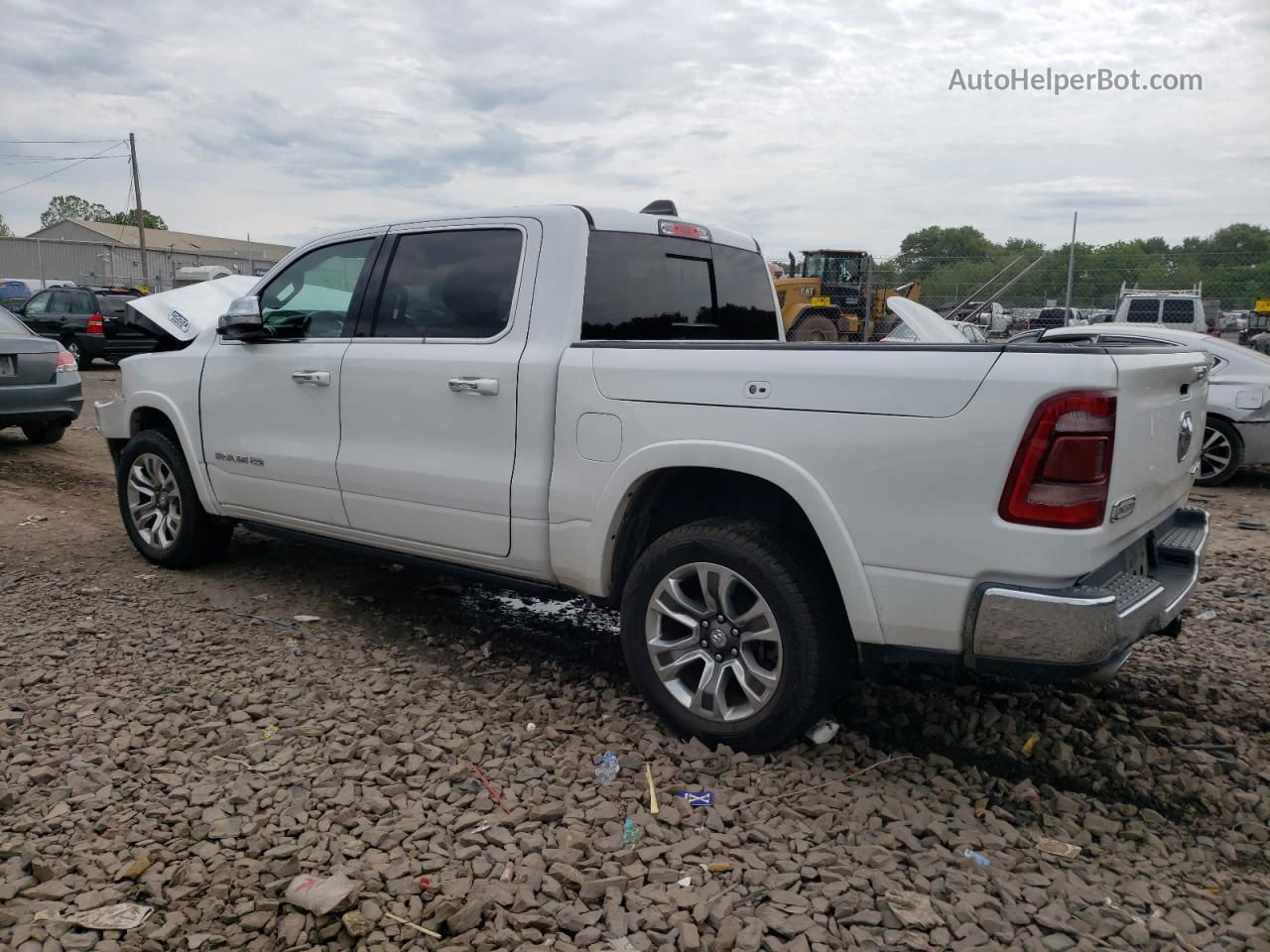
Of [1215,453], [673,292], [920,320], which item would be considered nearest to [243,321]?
[673,292]

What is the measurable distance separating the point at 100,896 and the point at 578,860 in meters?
1.32

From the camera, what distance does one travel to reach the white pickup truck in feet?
8.86

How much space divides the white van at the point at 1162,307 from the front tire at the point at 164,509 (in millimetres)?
15171

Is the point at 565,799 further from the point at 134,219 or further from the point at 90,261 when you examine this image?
the point at 134,219

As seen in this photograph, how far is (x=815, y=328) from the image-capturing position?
18.2 m

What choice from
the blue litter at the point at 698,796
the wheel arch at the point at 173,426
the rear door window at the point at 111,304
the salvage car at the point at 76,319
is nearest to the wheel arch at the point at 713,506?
the blue litter at the point at 698,796

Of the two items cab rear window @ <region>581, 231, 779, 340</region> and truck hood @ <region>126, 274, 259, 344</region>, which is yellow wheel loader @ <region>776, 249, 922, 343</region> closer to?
cab rear window @ <region>581, 231, 779, 340</region>

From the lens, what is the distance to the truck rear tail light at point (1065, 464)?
2623 mm

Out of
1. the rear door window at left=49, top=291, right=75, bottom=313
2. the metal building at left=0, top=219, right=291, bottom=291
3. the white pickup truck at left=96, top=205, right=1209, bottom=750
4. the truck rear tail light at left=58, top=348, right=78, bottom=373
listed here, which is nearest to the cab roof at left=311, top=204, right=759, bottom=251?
the white pickup truck at left=96, top=205, right=1209, bottom=750

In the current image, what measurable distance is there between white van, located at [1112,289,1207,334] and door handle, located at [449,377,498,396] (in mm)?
15029

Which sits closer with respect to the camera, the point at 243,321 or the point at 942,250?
the point at 243,321

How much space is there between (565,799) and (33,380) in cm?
881

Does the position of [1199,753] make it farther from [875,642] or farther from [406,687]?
[406,687]

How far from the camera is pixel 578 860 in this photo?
9.19ft
